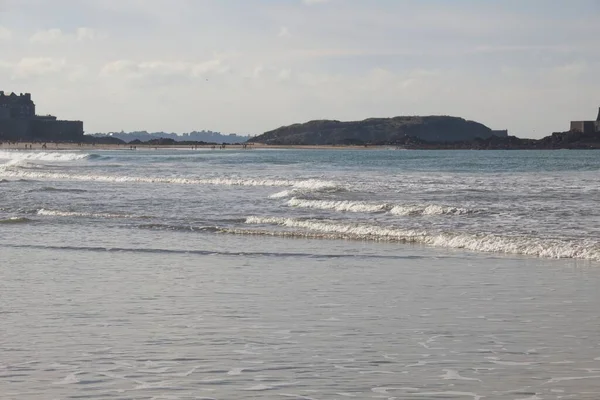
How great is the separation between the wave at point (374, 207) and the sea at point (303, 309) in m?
2.03

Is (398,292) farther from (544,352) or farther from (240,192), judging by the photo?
(240,192)

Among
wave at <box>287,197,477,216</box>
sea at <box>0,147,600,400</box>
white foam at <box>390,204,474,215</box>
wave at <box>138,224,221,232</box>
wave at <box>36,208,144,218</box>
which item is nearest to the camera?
sea at <box>0,147,600,400</box>

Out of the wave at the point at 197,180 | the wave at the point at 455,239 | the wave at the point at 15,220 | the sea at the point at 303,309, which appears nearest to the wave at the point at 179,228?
the sea at the point at 303,309

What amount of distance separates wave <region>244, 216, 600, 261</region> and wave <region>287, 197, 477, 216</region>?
3.73 m

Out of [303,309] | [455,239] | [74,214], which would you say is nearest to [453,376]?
[303,309]

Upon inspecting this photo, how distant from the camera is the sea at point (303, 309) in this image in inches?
322

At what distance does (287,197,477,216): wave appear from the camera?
27.0 metres

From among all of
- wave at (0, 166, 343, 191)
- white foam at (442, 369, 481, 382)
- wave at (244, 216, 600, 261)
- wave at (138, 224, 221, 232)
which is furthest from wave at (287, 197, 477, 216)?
white foam at (442, 369, 481, 382)

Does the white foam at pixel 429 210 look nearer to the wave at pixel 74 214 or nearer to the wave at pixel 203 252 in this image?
the wave at pixel 74 214

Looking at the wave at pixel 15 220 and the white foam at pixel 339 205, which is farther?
the white foam at pixel 339 205

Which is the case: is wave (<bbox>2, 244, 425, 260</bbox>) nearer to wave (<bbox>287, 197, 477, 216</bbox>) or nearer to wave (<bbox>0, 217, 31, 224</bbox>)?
wave (<bbox>0, 217, 31, 224</bbox>)

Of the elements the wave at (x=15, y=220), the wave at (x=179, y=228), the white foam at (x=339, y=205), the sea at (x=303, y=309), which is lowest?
the wave at (x=15, y=220)

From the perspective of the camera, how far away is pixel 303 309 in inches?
452

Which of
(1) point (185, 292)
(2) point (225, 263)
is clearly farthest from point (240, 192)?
(1) point (185, 292)
